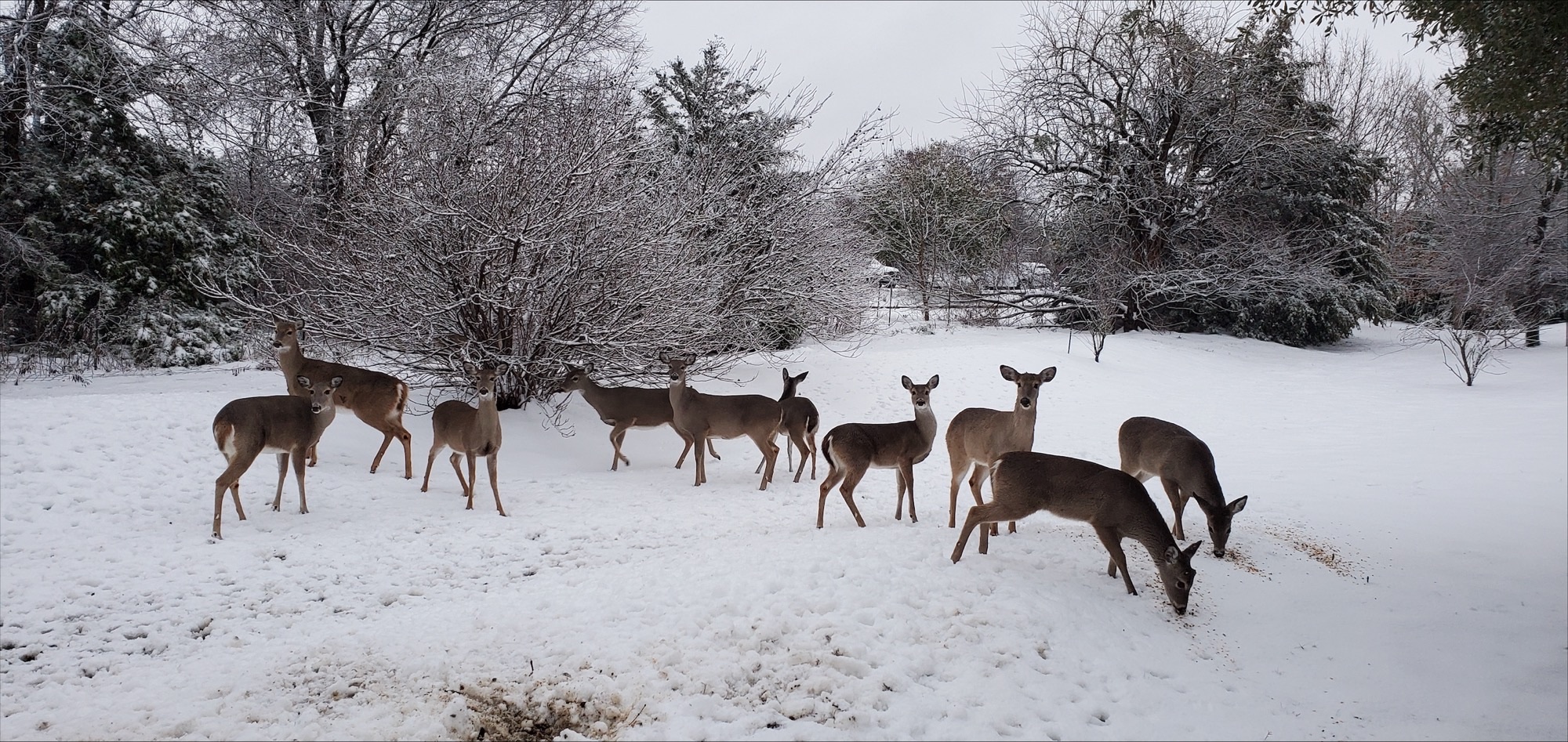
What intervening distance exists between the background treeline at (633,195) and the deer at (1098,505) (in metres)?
4.06

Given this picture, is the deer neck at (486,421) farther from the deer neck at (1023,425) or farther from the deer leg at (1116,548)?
the deer leg at (1116,548)

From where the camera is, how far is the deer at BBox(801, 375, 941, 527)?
6543mm

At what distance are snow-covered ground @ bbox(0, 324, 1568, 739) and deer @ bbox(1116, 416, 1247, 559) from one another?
35 cm

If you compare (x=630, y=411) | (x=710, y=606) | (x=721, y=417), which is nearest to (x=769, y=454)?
(x=721, y=417)

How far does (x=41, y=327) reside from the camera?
1251 cm

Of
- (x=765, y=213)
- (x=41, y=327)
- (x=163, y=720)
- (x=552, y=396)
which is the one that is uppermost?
(x=765, y=213)

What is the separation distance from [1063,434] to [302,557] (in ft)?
31.8

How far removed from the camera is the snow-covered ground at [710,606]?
3.74 metres

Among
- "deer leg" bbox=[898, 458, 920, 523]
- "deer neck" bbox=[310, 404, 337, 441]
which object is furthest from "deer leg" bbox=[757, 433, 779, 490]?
"deer neck" bbox=[310, 404, 337, 441]

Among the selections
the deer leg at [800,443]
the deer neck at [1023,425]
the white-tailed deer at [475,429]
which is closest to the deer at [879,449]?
the deer neck at [1023,425]

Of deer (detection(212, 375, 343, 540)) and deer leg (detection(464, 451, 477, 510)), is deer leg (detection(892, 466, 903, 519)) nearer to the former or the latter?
deer leg (detection(464, 451, 477, 510))

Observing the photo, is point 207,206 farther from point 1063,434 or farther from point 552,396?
point 1063,434

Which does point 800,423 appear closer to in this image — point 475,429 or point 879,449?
point 879,449

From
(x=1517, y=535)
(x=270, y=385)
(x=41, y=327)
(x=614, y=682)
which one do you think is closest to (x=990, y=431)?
(x=614, y=682)
